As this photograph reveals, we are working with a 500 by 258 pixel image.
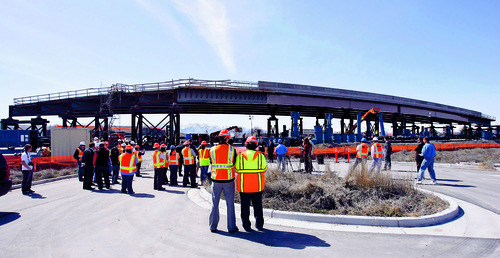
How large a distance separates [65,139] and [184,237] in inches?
800

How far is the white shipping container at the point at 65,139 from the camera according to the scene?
20.3 metres

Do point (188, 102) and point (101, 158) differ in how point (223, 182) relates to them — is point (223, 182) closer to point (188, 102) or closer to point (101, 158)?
point (101, 158)

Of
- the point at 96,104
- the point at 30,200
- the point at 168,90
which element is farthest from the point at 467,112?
the point at 30,200

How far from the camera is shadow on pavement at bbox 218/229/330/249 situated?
4.61 m

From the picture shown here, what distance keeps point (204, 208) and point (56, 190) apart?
663 centimetres

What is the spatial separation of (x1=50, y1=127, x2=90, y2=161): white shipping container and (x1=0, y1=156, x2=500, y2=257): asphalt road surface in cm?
1522

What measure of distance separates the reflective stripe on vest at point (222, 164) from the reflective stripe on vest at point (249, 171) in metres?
0.15

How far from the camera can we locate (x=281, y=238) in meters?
4.91

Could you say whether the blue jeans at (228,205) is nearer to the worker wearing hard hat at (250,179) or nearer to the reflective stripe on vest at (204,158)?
the worker wearing hard hat at (250,179)

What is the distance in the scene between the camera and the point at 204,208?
23.7 feet

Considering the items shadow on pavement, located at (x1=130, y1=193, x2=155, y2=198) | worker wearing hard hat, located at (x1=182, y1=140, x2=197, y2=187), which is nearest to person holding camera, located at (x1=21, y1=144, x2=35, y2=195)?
shadow on pavement, located at (x1=130, y1=193, x2=155, y2=198)

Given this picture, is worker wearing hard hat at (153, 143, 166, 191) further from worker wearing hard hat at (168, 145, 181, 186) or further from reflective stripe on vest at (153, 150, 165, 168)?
worker wearing hard hat at (168, 145, 181, 186)

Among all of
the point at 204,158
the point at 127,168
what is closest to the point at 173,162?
the point at 204,158

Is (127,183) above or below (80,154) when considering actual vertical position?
below
